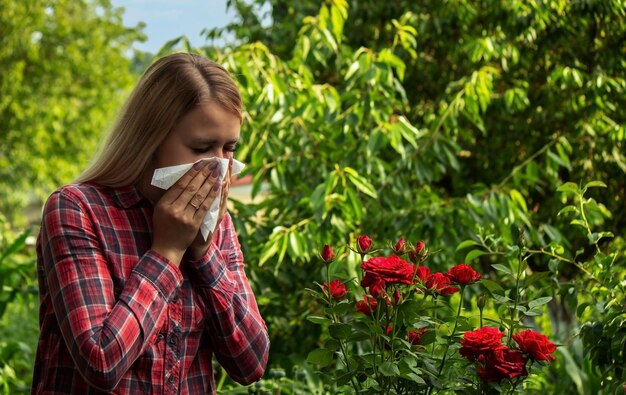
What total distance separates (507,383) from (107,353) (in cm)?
82

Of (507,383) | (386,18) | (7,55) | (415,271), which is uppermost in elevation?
(7,55)

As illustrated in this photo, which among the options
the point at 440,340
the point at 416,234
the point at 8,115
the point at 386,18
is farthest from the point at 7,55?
the point at 440,340

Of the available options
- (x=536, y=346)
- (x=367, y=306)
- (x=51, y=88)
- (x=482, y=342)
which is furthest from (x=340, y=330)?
(x=51, y=88)

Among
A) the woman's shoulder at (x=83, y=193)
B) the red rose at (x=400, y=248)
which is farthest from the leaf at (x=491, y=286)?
the woman's shoulder at (x=83, y=193)

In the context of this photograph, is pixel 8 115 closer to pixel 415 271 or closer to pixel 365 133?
pixel 365 133

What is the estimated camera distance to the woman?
1654 millimetres

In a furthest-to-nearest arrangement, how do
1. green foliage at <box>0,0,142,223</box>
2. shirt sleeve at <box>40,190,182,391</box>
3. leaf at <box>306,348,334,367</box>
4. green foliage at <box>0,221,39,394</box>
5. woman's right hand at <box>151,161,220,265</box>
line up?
green foliage at <box>0,0,142,223</box>
green foliage at <box>0,221,39,394</box>
leaf at <box>306,348,334,367</box>
woman's right hand at <box>151,161,220,265</box>
shirt sleeve at <box>40,190,182,391</box>

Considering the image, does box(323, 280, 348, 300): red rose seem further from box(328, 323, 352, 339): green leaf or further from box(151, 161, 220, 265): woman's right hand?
box(151, 161, 220, 265): woman's right hand

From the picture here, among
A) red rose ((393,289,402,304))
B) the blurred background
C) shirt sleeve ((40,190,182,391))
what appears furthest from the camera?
the blurred background

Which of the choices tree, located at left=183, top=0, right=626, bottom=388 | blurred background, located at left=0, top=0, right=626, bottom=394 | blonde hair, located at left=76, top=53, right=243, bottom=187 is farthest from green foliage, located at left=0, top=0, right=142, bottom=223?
blonde hair, located at left=76, top=53, right=243, bottom=187

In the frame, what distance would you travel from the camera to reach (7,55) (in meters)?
20.6

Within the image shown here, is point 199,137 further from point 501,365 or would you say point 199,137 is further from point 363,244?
point 501,365

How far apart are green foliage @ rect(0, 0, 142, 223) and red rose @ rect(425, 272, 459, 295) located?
19.6m

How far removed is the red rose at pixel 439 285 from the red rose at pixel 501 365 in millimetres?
156
